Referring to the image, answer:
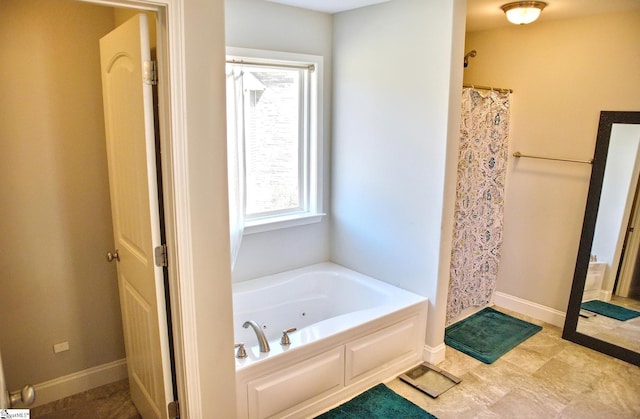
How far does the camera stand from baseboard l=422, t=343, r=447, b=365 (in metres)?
2.96

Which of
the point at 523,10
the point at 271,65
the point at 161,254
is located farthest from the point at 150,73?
the point at 523,10

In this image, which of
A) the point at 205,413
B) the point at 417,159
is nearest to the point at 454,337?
the point at 417,159

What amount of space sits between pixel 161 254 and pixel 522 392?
2310 millimetres

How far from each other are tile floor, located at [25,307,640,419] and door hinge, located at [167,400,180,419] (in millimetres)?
620

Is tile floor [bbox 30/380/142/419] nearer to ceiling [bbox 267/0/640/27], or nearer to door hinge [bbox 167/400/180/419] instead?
door hinge [bbox 167/400/180/419]

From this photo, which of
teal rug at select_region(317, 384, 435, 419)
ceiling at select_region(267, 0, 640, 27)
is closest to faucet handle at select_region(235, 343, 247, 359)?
teal rug at select_region(317, 384, 435, 419)

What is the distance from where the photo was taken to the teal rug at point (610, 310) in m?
2.99

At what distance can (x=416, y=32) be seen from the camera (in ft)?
8.93

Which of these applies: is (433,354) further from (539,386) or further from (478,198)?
(478,198)

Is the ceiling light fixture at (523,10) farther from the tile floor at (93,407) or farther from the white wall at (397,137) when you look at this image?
the tile floor at (93,407)

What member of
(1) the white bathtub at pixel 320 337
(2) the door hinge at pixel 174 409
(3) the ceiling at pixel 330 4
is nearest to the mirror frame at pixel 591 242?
(1) the white bathtub at pixel 320 337

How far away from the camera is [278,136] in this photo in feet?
10.5

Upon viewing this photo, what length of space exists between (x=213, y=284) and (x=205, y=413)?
61 centimetres

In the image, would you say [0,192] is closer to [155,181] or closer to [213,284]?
[155,181]
